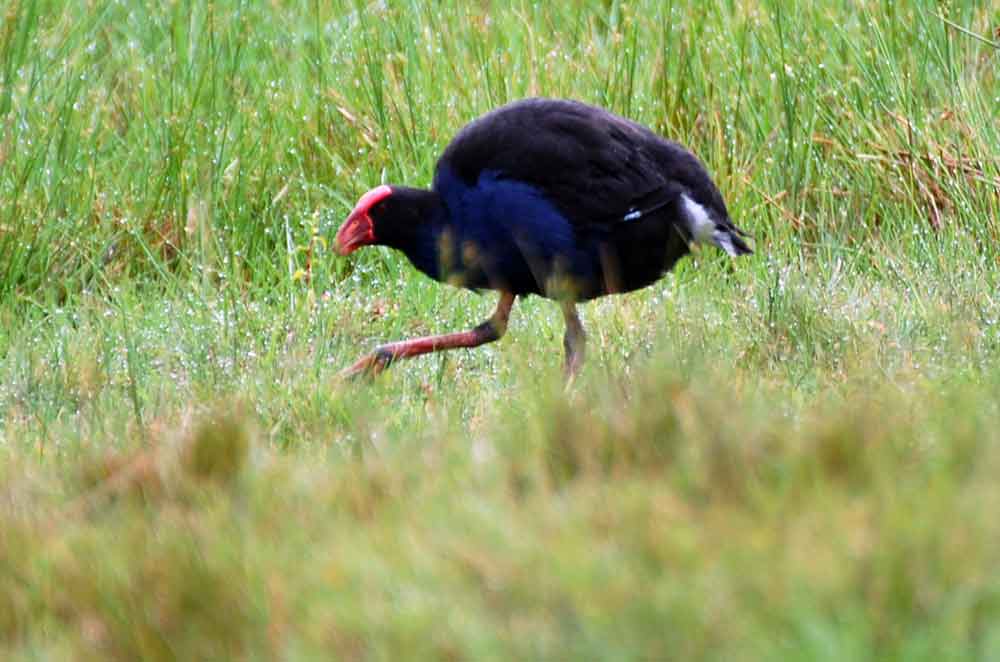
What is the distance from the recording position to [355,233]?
5.04 meters

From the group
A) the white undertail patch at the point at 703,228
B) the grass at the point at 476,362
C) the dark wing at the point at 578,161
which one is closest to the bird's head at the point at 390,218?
the dark wing at the point at 578,161

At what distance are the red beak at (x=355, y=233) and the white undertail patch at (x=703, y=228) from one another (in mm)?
946

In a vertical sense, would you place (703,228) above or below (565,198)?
below

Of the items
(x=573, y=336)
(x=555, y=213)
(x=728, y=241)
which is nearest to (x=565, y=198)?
(x=555, y=213)

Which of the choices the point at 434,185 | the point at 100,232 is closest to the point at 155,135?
the point at 100,232

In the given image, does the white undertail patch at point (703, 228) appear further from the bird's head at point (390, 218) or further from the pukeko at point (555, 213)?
the bird's head at point (390, 218)

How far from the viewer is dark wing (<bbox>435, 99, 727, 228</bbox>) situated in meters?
4.65

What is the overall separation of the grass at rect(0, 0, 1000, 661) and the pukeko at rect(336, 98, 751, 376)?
0.20 meters

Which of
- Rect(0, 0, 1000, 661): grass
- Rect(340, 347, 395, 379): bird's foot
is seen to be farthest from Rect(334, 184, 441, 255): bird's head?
Rect(340, 347, 395, 379): bird's foot

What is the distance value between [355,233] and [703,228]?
1.05m

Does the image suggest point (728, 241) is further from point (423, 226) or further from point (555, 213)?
point (423, 226)

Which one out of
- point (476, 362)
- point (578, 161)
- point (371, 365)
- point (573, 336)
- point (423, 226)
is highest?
point (578, 161)

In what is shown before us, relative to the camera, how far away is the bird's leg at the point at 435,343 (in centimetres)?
449

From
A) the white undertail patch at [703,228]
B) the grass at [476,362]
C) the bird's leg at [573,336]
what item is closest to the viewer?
the grass at [476,362]
